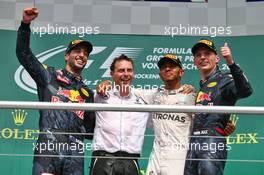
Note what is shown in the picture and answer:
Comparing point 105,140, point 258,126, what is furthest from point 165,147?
point 258,126

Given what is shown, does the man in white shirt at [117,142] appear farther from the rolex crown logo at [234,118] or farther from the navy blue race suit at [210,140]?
the rolex crown logo at [234,118]

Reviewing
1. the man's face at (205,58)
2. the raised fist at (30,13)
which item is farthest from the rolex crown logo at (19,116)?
the man's face at (205,58)

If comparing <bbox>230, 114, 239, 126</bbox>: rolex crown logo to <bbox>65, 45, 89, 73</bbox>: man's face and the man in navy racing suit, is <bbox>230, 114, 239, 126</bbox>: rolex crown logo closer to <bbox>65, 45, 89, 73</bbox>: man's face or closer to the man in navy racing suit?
the man in navy racing suit

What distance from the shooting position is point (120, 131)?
2699 mm

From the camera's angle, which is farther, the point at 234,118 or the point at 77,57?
the point at 77,57

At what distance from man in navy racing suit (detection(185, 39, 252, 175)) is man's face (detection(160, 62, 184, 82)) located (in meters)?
0.14

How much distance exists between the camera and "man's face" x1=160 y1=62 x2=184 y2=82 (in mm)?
3155

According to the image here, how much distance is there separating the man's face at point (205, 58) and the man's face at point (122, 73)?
1.26 feet

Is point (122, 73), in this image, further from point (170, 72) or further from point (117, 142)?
point (117, 142)

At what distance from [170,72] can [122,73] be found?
0.87 feet

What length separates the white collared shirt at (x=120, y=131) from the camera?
267 centimetres

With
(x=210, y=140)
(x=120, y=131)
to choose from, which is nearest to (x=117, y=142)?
(x=120, y=131)

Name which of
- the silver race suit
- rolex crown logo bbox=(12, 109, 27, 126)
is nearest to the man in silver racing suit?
the silver race suit

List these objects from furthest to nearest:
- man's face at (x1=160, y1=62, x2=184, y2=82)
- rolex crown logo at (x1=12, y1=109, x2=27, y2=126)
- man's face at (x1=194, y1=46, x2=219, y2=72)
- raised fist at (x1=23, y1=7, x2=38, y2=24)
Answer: man's face at (x1=194, y1=46, x2=219, y2=72), man's face at (x1=160, y1=62, x2=184, y2=82), raised fist at (x1=23, y1=7, x2=38, y2=24), rolex crown logo at (x1=12, y1=109, x2=27, y2=126)
